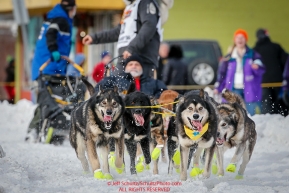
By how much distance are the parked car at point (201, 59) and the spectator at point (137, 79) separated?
23.9ft

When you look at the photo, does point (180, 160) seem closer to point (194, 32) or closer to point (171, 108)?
point (171, 108)

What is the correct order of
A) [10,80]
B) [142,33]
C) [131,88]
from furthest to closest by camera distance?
1. [10,80]
2. [142,33]
3. [131,88]

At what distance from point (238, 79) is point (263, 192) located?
568 cm

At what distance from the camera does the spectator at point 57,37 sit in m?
11.0

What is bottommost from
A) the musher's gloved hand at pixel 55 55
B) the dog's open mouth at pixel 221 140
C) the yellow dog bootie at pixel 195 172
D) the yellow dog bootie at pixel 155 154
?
the yellow dog bootie at pixel 195 172

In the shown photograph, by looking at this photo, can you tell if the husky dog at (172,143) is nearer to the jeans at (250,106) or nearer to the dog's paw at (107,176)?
the dog's paw at (107,176)

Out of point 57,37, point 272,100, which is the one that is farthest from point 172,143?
point 272,100

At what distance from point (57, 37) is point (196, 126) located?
4.68 meters

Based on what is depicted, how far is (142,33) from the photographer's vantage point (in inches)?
349

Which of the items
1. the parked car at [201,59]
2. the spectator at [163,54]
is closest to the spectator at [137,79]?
the spectator at [163,54]

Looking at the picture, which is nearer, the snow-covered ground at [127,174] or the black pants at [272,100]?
the snow-covered ground at [127,174]

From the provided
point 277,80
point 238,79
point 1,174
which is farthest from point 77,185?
point 277,80

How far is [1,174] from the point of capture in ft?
21.6

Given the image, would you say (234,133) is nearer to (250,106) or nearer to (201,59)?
(250,106)
